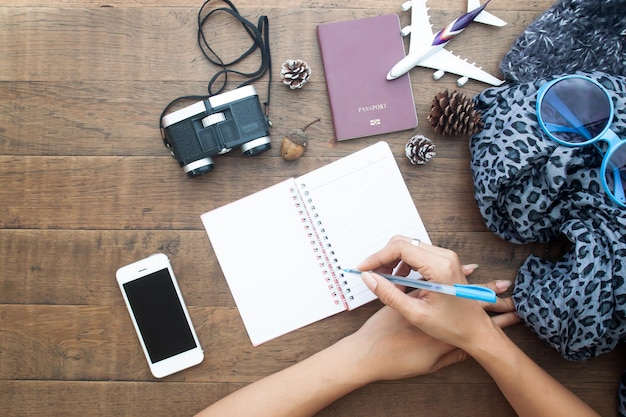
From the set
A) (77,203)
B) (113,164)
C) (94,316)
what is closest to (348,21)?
(113,164)

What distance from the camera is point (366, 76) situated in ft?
2.98

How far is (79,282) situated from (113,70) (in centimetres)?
43

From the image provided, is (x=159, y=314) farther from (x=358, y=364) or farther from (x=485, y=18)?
(x=485, y=18)

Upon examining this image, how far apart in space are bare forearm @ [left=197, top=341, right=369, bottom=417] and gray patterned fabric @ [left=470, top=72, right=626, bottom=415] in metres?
0.35

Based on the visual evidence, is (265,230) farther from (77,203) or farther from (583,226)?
(583,226)

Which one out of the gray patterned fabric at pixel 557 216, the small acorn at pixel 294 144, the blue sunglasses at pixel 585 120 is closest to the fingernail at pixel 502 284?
the gray patterned fabric at pixel 557 216

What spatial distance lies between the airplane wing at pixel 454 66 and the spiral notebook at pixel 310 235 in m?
0.19

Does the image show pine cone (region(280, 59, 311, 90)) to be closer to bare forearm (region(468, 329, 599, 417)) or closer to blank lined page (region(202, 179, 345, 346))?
blank lined page (region(202, 179, 345, 346))

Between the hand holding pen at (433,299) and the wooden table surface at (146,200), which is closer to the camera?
the hand holding pen at (433,299)

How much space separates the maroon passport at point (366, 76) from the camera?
0.90 m

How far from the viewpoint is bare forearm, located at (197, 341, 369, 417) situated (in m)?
0.79

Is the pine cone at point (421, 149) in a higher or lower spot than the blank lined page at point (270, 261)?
higher

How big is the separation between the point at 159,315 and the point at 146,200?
230 mm

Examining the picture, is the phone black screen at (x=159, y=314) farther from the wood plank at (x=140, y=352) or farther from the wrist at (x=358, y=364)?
the wrist at (x=358, y=364)
